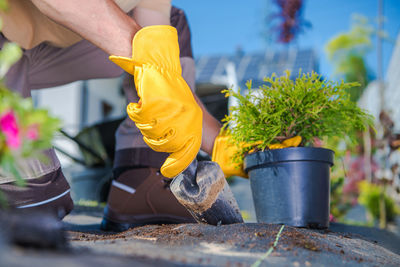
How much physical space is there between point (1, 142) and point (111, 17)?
70 cm

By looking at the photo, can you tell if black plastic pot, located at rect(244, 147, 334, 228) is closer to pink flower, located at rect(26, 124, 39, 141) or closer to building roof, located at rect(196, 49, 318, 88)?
pink flower, located at rect(26, 124, 39, 141)

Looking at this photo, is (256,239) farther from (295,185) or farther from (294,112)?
(294,112)

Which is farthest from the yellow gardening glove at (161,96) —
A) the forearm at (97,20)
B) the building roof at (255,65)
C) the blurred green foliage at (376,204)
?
the blurred green foliage at (376,204)

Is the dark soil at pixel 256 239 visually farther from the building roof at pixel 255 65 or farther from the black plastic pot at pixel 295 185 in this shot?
the building roof at pixel 255 65

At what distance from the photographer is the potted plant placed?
4.10 feet

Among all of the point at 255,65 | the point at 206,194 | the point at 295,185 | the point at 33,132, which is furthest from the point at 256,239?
the point at 255,65

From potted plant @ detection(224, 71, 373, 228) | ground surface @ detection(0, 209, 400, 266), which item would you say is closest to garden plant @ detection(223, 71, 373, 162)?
potted plant @ detection(224, 71, 373, 228)

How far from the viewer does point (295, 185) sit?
49.3 inches

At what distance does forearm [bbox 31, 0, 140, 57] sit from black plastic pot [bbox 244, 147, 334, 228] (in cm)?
69

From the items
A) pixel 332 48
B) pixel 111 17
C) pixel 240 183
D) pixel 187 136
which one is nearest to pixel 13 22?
pixel 111 17

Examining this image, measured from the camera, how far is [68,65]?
1.67 meters

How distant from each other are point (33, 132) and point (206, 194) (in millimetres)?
781

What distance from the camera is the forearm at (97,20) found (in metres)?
1.01

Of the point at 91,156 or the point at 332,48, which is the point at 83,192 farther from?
the point at 332,48
